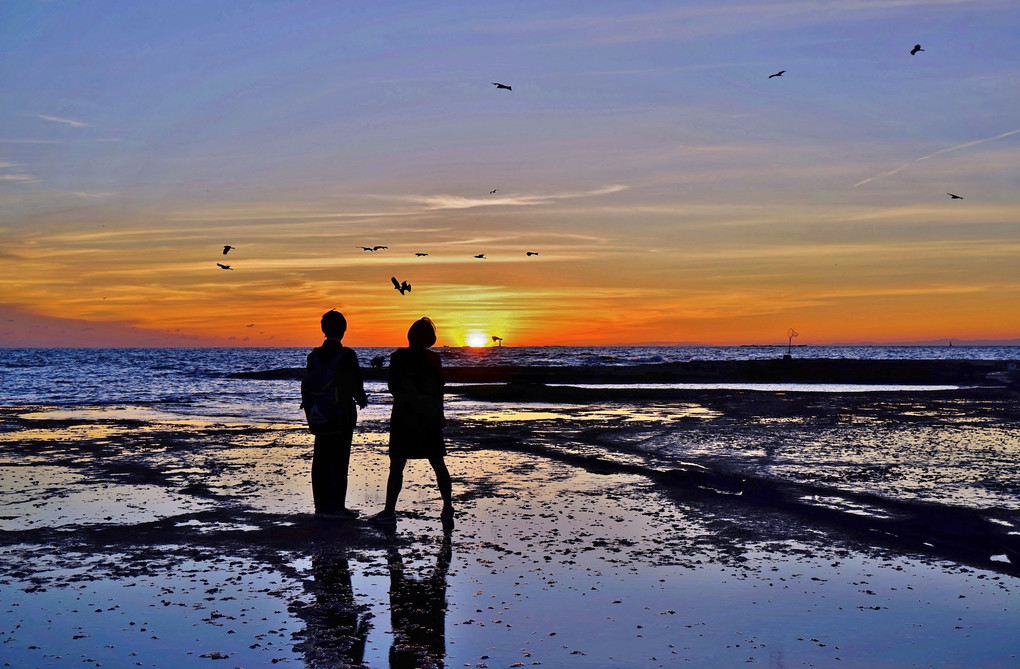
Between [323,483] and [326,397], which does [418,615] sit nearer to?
[323,483]

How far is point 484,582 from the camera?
639cm

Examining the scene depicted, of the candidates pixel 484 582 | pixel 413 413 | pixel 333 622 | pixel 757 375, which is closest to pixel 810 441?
pixel 413 413

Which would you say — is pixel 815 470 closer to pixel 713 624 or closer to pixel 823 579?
pixel 823 579

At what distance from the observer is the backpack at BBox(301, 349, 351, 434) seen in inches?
357

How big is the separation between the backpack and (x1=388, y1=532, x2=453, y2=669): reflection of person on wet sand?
2.27m

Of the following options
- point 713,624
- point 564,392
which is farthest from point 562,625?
point 564,392

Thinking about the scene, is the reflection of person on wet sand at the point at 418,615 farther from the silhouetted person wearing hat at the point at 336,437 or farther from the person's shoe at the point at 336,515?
the silhouetted person wearing hat at the point at 336,437

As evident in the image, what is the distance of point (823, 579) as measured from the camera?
21.4 feet

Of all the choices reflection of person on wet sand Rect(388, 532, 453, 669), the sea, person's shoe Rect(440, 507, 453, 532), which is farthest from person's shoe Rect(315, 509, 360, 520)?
the sea

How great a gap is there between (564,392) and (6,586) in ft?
93.0

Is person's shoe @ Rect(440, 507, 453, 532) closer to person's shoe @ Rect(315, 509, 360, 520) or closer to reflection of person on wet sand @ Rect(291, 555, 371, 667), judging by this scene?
person's shoe @ Rect(315, 509, 360, 520)

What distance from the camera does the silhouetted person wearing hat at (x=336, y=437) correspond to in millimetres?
8852

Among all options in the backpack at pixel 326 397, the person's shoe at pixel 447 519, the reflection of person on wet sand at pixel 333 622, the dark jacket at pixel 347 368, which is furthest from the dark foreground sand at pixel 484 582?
the dark jacket at pixel 347 368

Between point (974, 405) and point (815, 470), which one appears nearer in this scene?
point (815, 470)
